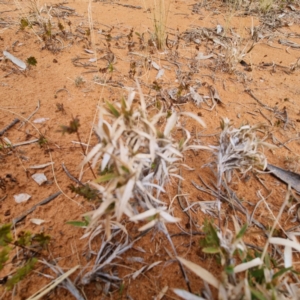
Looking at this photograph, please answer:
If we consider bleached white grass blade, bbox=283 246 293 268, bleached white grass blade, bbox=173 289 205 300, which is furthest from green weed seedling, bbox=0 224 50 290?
bleached white grass blade, bbox=283 246 293 268

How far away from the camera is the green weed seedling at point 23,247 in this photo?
999 mm

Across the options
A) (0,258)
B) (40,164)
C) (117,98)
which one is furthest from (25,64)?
(0,258)

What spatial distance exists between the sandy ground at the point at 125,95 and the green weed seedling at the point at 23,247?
42 millimetres

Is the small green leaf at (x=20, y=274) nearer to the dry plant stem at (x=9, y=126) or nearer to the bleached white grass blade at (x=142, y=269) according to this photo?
the bleached white grass blade at (x=142, y=269)

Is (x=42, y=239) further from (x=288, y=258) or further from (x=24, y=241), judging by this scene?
(x=288, y=258)

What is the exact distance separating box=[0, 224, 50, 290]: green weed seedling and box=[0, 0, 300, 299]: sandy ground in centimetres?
4

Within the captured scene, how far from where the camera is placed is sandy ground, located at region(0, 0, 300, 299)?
1161 millimetres

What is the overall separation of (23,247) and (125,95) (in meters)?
1.36

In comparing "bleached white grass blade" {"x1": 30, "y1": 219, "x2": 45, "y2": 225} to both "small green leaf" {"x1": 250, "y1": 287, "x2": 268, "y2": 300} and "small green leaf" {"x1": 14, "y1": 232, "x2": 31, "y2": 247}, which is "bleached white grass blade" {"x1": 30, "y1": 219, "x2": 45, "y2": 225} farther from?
"small green leaf" {"x1": 250, "y1": 287, "x2": 268, "y2": 300}

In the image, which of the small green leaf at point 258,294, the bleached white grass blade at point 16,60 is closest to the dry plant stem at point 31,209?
the small green leaf at point 258,294

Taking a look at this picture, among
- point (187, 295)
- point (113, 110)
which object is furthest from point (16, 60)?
point (187, 295)

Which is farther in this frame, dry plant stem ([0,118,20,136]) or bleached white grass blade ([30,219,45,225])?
dry plant stem ([0,118,20,136])

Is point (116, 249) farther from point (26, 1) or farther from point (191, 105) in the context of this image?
point (26, 1)

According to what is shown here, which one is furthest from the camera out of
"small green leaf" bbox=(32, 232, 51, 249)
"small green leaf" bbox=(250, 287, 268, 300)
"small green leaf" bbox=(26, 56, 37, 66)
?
"small green leaf" bbox=(26, 56, 37, 66)
